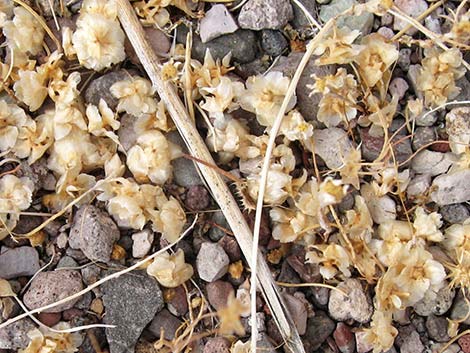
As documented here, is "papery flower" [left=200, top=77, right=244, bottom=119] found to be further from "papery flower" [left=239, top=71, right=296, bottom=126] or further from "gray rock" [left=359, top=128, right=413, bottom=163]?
Result: "gray rock" [left=359, top=128, right=413, bottom=163]

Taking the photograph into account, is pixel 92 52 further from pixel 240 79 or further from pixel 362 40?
pixel 362 40

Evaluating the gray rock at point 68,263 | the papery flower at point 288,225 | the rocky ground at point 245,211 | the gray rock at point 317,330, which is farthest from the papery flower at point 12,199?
the gray rock at point 317,330

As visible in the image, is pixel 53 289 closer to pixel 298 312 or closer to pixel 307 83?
pixel 298 312

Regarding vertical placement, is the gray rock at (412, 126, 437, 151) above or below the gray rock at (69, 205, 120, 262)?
above

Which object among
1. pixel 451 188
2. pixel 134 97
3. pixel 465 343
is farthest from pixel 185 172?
pixel 465 343

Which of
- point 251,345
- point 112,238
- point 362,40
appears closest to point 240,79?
point 362,40

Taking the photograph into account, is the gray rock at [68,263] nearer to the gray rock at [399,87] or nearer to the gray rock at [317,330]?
the gray rock at [317,330]

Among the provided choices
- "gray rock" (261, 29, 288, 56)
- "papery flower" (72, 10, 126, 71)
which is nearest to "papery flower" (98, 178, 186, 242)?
"papery flower" (72, 10, 126, 71)
